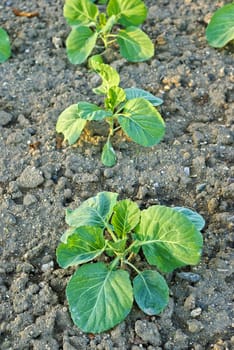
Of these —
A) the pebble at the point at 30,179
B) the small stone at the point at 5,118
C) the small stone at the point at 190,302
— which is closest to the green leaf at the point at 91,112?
the pebble at the point at 30,179

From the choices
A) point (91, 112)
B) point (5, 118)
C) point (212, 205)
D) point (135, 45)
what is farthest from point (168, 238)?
point (135, 45)

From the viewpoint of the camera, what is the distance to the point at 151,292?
89.2 inches

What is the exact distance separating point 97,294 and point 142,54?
1.30 meters

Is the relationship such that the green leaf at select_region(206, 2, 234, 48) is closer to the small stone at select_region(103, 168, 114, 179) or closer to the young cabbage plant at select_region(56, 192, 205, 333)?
the small stone at select_region(103, 168, 114, 179)

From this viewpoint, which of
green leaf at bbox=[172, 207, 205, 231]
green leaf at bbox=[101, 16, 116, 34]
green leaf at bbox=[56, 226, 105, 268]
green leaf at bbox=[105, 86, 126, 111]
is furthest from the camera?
green leaf at bbox=[101, 16, 116, 34]

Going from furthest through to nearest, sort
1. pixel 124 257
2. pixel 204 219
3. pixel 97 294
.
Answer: pixel 204 219, pixel 124 257, pixel 97 294

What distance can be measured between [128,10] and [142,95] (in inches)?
21.5

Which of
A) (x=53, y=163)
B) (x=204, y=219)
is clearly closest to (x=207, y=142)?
(x=204, y=219)

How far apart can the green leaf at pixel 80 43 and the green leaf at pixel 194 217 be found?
987 millimetres

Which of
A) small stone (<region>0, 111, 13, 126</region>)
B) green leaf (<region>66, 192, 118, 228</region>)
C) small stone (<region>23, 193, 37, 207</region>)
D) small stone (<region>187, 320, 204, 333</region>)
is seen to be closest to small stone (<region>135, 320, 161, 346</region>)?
small stone (<region>187, 320, 204, 333</region>)

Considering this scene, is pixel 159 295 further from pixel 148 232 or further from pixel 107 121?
pixel 107 121

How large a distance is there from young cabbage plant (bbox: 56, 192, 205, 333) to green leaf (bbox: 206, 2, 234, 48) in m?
1.07

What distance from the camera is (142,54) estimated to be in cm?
313

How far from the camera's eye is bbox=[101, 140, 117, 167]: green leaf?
8.99 ft
